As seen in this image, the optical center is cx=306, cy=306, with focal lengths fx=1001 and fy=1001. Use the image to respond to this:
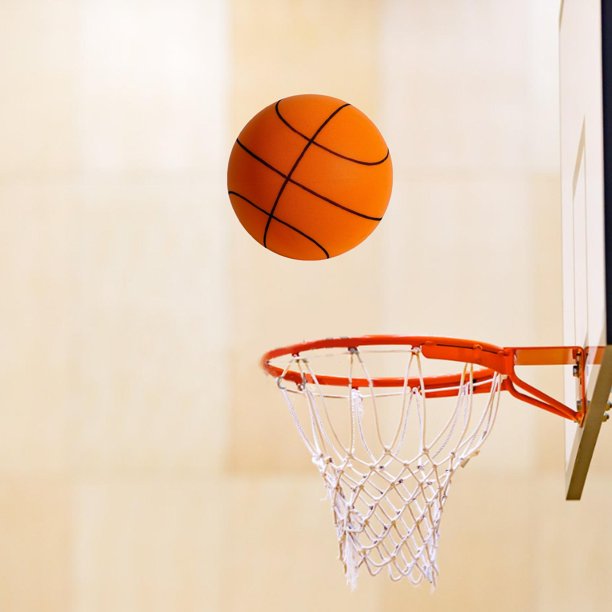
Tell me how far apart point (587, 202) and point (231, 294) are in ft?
7.84

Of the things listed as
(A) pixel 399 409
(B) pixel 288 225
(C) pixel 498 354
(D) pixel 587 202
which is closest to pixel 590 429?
(C) pixel 498 354

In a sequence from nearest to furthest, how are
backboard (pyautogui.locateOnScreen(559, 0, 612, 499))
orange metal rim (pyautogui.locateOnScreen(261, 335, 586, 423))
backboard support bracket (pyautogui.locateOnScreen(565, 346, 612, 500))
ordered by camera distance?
backboard (pyautogui.locateOnScreen(559, 0, 612, 499)) < backboard support bracket (pyautogui.locateOnScreen(565, 346, 612, 500)) < orange metal rim (pyautogui.locateOnScreen(261, 335, 586, 423))

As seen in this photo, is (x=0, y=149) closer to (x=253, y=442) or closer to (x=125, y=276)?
(x=125, y=276)

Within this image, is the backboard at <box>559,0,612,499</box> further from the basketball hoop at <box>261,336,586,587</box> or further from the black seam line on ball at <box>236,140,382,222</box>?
the black seam line on ball at <box>236,140,382,222</box>

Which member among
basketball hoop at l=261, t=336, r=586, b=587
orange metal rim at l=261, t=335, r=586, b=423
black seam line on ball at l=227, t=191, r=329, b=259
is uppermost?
black seam line on ball at l=227, t=191, r=329, b=259

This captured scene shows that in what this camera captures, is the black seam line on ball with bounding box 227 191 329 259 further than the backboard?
Yes

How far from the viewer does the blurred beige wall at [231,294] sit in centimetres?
432

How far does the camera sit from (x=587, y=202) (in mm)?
2354

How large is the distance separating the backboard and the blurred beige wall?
46.5 inches

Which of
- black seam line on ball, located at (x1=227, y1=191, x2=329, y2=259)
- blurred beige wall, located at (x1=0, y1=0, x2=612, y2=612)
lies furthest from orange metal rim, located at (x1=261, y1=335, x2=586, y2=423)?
blurred beige wall, located at (x1=0, y1=0, x2=612, y2=612)

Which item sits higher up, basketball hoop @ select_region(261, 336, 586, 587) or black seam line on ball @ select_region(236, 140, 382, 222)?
black seam line on ball @ select_region(236, 140, 382, 222)

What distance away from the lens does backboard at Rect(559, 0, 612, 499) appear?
1.99 m

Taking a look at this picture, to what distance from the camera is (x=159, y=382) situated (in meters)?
4.50

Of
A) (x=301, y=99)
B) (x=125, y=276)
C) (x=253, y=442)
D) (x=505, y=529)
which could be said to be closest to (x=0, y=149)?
(x=125, y=276)
